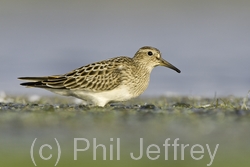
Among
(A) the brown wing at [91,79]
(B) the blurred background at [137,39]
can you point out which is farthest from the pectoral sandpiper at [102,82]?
(B) the blurred background at [137,39]

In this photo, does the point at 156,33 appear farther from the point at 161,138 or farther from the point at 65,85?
the point at 161,138

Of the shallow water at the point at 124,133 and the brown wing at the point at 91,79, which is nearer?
the shallow water at the point at 124,133

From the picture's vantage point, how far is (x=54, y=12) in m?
43.8

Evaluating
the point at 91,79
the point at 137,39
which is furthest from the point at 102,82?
the point at 137,39

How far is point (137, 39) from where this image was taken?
112 ft

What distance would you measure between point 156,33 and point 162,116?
1007 inches

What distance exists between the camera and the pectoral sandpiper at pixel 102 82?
13805 mm

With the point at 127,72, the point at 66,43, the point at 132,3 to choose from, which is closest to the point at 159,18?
the point at 132,3

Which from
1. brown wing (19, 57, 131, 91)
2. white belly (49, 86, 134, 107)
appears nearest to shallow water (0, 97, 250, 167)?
white belly (49, 86, 134, 107)

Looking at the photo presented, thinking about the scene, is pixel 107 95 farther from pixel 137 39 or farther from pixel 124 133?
pixel 137 39

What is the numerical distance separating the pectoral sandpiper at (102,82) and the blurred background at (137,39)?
5251mm

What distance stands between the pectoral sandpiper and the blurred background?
5251mm

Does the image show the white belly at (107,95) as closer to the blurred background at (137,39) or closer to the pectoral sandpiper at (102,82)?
the pectoral sandpiper at (102,82)

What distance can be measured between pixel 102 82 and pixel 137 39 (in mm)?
20477
